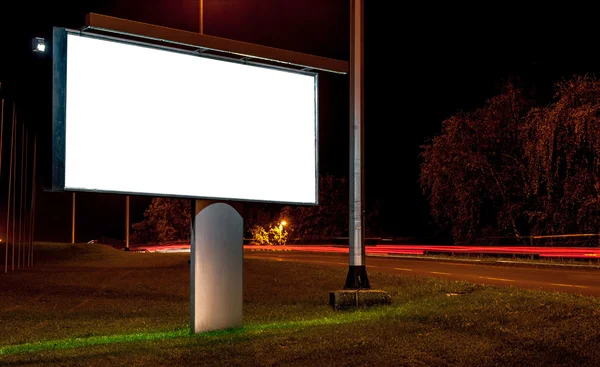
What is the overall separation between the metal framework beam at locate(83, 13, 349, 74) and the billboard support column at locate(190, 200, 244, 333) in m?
2.24

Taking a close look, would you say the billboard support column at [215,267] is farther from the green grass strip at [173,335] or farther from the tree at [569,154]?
the tree at [569,154]

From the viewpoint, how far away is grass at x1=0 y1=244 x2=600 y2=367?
912cm

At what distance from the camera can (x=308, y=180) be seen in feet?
40.7

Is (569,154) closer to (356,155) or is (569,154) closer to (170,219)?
(356,155)

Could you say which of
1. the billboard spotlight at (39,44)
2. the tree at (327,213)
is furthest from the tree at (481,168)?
the billboard spotlight at (39,44)

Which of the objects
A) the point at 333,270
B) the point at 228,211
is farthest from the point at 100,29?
the point at 333,270

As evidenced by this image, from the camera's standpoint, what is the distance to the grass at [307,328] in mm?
9117

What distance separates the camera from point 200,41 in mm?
11391

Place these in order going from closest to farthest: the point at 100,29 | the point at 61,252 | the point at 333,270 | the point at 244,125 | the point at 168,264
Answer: the point at 100,29 → the point at 244,125 → the point at 333,270 → the point at 168,264 → the point at 61,252

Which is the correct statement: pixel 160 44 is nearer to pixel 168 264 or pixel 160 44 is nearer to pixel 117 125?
pixel 117 125

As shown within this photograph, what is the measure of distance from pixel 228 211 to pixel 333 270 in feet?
40.1

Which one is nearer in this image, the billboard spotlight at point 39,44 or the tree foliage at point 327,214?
the billboard spotlight at point 39,44

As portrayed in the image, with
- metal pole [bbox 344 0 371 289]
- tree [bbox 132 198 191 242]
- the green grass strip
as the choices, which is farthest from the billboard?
tree [bbox 132 198 191 242]

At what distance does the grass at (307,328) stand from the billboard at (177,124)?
211cm
